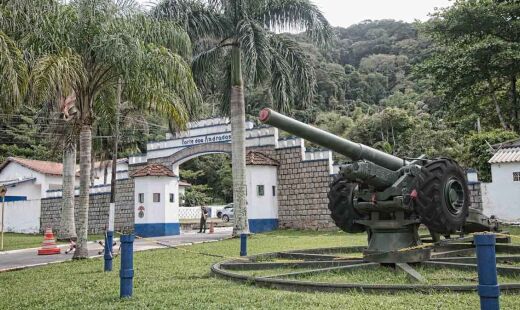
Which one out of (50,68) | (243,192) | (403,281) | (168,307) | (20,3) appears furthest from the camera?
(243,192)

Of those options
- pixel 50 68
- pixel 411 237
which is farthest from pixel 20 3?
pixel 411 237

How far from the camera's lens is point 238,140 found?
59.6 ft

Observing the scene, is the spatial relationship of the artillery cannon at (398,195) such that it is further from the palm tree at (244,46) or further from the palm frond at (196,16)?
the palm frond at (196,16)

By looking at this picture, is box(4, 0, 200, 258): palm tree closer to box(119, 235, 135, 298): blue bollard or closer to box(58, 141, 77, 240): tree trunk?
box(119, 235, 135, 298): blue bollard

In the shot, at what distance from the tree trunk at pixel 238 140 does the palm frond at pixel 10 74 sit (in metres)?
9.59

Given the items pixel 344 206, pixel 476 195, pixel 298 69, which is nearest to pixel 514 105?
pixel 476 195

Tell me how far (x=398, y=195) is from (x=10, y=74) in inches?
245

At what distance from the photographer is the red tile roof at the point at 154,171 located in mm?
24297

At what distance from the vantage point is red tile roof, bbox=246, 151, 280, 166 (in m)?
22.7

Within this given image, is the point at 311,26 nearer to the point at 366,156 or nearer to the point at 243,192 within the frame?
the point at 243,192

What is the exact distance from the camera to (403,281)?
676 cm

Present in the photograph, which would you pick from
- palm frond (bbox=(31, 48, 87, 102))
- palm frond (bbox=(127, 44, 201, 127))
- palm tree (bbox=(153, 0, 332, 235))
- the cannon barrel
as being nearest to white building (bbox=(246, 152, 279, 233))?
palm tree (bbox=(153, 0, 332, 235))

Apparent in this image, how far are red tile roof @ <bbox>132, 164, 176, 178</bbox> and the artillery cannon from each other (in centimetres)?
1749

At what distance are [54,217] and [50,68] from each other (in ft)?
69.3
